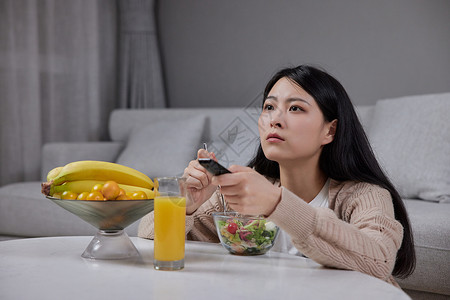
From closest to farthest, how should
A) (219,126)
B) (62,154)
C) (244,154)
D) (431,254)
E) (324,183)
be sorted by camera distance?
(324,183) < (431,254) < (244,154) < (62,154) < (219,126)

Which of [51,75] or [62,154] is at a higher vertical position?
[51,75]

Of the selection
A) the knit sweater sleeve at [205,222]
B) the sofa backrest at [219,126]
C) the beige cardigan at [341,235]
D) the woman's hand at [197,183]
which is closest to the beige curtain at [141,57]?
the sofa backrest at [219,126]

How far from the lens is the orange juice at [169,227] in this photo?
81cm

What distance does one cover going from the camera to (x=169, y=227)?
81cm

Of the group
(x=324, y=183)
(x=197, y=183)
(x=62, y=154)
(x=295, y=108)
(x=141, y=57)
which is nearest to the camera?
(x=197, y=183)

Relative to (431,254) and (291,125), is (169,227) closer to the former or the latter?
(291,125)

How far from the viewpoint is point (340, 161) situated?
1229mm

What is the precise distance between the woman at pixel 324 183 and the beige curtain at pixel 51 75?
2141 millimetres

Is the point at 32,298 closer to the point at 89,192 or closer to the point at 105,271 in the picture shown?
the point at 105,271

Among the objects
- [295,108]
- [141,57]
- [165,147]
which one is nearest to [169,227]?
[295,108]

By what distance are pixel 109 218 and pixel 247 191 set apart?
27 cm

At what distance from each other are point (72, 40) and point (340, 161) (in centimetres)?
264

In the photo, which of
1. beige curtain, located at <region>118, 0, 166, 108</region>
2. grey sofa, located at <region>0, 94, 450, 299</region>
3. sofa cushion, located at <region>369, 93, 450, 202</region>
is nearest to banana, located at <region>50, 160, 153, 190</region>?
grey sofa, located at <region>0, 94, 450, 299</region>

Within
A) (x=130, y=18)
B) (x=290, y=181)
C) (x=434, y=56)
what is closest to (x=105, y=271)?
(x=290, y=181)
